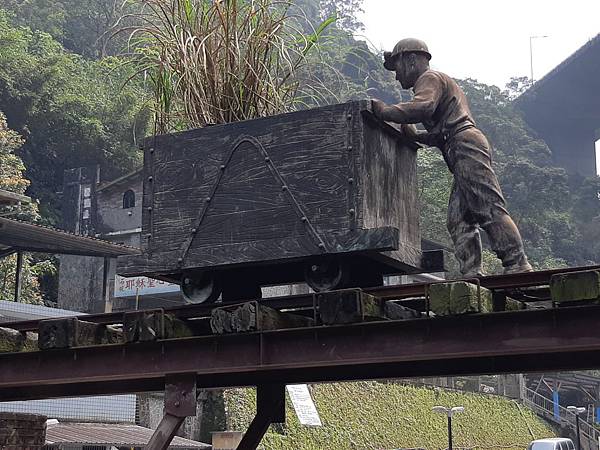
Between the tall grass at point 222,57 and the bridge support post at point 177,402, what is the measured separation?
Result: 5.40ft

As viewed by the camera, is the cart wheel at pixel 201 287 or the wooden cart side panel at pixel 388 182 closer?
the wooden cart side panel at pixel 388 182

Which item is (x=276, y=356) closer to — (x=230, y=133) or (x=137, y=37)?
(x=230, y=133)

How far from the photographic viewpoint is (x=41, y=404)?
18312 mm

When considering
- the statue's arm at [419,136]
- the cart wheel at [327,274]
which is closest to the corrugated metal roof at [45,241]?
the statue's arm at [419,136]

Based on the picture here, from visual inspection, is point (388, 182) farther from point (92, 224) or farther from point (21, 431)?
point (92, 224)

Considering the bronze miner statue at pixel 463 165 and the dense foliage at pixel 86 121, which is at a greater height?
the dense foliage at pixel 86 121

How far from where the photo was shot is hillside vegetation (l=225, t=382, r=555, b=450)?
23.3 m

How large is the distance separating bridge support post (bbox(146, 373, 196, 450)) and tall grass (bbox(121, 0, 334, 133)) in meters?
1.65

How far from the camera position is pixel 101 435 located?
59.1 ft

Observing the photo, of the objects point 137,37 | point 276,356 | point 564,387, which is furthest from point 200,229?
point 564,387

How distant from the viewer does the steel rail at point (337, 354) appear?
4.52 m

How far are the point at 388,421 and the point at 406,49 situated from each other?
74.5 feet

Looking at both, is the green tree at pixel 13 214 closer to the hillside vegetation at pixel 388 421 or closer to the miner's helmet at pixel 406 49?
the hillside vegetation at pixel 388 421

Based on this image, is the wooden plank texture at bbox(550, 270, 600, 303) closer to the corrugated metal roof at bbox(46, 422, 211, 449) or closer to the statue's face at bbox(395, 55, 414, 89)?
the statue's face at bbox(395, 55, 414, 89)
